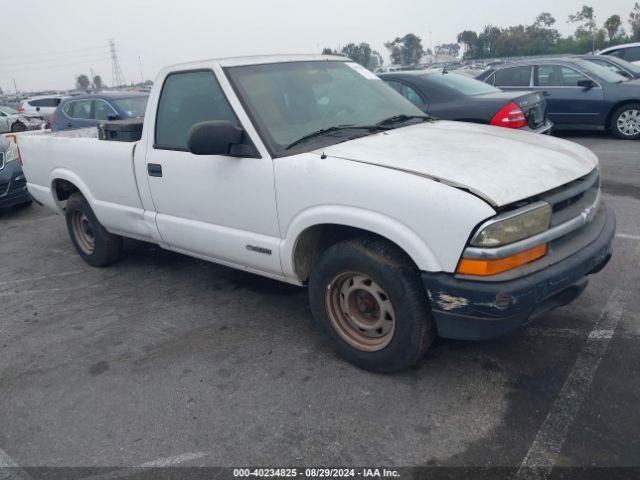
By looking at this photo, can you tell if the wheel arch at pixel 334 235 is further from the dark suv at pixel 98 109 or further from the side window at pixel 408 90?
the dark suv at pixel 98 109

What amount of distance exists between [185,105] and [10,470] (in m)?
2.60

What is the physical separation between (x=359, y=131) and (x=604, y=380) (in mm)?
2057

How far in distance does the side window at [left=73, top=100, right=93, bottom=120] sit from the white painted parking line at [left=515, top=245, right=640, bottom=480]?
10329mm

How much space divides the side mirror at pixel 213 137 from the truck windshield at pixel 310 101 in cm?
18

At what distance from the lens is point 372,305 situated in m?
3.28

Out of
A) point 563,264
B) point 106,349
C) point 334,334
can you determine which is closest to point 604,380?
point 563,264

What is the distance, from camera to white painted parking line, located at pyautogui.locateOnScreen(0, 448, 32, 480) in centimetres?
268

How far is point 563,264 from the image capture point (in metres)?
2.87

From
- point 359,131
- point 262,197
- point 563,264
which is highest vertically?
point 359,131

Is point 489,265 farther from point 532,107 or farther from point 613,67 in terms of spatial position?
point 613,67

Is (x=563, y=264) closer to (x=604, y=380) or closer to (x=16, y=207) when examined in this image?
(x=604, y=380)

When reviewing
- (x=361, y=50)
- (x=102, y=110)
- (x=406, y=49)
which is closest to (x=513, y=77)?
(x=102, y=110)

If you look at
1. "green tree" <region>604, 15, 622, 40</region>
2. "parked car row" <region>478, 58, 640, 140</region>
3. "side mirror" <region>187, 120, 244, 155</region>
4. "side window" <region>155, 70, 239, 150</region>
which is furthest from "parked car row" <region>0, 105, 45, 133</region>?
"green tree" <region>604, 15, 622, 40</region>

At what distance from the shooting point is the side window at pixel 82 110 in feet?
37.0
